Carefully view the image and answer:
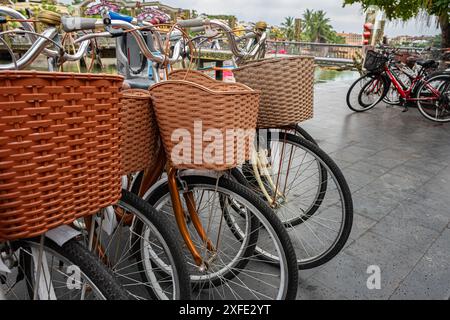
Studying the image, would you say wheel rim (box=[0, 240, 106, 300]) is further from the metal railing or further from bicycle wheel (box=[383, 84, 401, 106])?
the metal railing

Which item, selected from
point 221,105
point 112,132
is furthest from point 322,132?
point 112,132

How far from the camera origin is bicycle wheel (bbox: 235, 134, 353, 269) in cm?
169

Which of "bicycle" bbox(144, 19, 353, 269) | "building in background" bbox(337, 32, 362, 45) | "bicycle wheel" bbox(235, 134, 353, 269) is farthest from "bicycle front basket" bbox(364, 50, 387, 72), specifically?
"building in background" bbox(337, 32, 362, 45)

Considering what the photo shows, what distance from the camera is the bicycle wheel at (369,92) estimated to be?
5703 mm

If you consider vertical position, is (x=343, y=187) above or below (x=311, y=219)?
above

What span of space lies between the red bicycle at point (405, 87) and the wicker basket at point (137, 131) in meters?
5.25

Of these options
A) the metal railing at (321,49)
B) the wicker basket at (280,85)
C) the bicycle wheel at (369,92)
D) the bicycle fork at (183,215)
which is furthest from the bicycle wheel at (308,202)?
the metal railing at (321,49)

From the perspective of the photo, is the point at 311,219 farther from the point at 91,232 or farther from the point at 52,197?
the point at 52,197

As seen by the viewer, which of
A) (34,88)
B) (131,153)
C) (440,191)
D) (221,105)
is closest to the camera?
(34,88)

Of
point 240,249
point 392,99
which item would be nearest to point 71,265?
point 240,249

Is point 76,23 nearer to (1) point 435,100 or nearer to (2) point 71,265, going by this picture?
(2) point 71,265

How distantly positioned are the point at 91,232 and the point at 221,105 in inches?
25.4

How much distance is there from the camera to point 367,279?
1.75m

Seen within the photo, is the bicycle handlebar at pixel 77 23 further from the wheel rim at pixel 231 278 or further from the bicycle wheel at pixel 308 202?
the bicycle wheel at pixel 308 202
